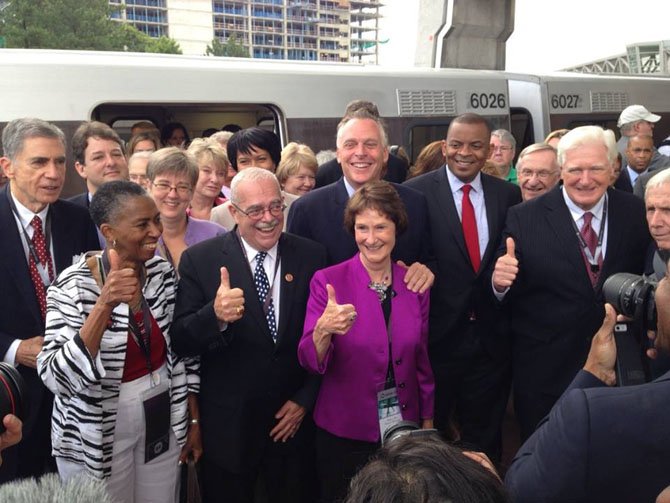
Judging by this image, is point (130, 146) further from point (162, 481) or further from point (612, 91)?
point (612, 91)

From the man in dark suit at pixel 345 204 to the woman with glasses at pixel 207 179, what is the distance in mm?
1087

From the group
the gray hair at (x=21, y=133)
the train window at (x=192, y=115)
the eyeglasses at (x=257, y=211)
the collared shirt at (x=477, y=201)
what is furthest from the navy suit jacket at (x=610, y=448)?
the train window at (x=192, y=115)

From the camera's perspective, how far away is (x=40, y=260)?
9.75 ft

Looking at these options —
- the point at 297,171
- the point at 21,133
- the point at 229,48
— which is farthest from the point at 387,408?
the point at 229,48

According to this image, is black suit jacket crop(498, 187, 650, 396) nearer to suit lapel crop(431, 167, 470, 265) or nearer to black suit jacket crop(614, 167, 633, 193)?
suit lapel crop(431, 167, 470, 265)

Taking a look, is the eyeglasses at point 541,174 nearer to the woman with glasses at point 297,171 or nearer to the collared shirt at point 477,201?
the collared shirt at point 477,201

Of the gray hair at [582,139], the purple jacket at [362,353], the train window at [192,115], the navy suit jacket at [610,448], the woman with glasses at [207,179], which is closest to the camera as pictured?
the navy suit jacket at [610,448]

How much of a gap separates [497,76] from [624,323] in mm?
6925

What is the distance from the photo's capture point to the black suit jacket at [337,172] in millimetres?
4992

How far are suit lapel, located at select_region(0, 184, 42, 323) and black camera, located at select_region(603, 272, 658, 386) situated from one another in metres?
2.33

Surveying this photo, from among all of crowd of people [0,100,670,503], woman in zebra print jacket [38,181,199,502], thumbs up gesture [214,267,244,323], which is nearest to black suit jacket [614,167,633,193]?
crowd of people [0,100,670,503]

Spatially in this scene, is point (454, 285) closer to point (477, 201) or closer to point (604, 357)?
point (477, 201)

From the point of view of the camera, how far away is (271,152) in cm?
442

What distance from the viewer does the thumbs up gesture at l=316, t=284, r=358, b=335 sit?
2598 millimetres
